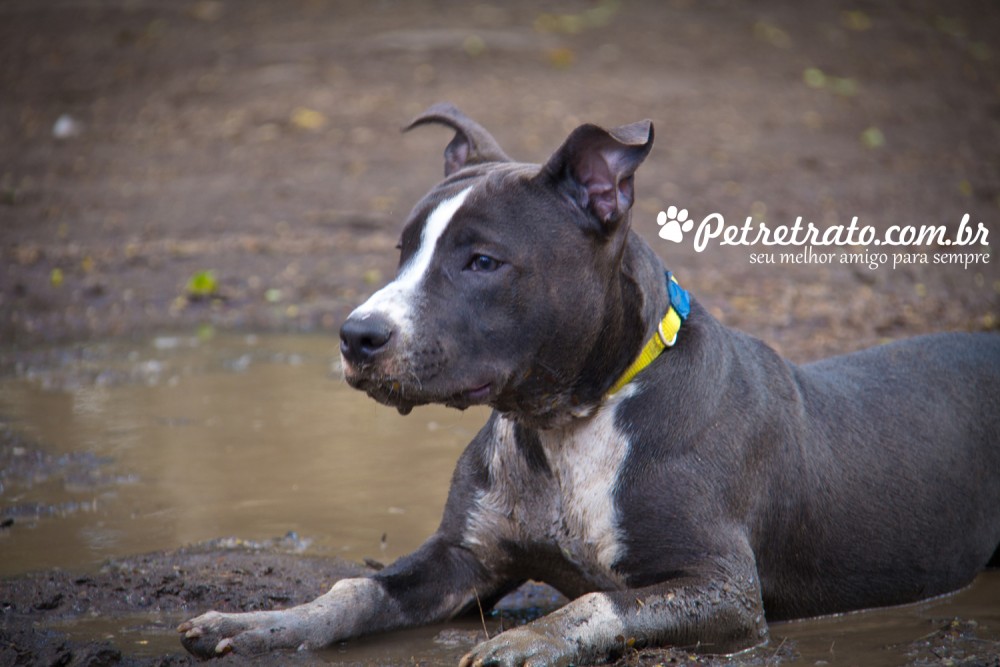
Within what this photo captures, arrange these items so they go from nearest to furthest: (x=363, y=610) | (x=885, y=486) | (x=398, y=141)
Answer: (x=363, y=610) < (x=885, y=486) < (x=398, y=141)

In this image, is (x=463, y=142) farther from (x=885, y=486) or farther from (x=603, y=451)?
(x=885, y=486)

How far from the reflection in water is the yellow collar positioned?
1.59m

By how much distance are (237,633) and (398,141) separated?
10175 mm

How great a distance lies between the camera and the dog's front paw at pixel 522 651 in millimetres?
4055

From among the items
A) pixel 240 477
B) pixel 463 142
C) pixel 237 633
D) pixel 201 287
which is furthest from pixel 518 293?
pixel 201 287

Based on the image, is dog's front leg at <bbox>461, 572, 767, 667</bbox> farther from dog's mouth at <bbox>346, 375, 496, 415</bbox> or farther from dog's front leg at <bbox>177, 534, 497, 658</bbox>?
dog's mouth at <bbox>346, 375, 496, 415</bbox>

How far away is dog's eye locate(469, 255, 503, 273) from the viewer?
14.5ft

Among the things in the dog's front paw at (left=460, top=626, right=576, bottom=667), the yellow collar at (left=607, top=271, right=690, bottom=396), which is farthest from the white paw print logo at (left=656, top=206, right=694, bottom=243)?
the dog's front paw at (left=460, top=626, right=576, bottom=667)

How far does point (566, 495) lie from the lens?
15.4 ft

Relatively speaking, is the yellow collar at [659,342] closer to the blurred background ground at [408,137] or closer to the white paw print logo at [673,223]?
the blurred background ground at [408,137]

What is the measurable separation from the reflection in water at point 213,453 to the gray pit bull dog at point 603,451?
108 centimetres

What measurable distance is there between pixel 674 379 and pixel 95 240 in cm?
806

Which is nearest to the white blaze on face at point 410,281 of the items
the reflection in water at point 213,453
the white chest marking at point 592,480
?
the white chest marking at point 592,480

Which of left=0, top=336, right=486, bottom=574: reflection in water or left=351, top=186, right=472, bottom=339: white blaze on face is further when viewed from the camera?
left=0, top=336, right=486, bottom=574: reflection in water
